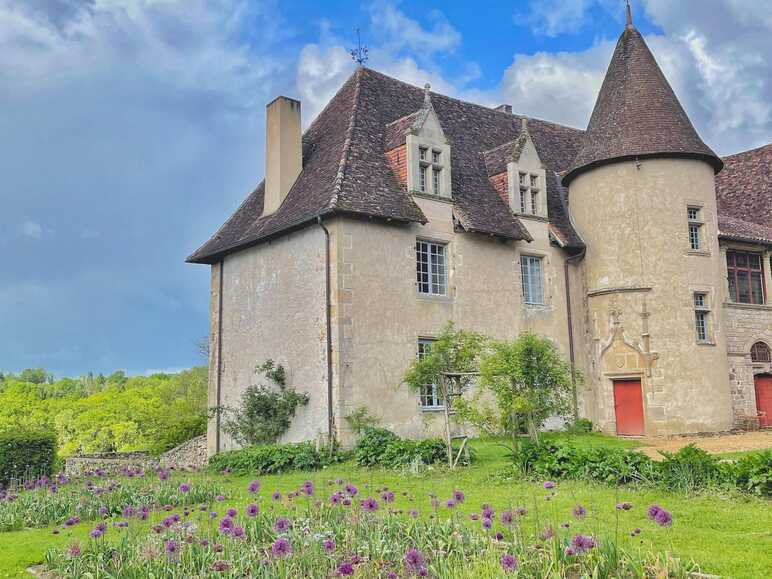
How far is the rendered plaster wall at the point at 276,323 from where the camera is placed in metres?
18.1

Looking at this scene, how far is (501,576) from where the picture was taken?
518 cm

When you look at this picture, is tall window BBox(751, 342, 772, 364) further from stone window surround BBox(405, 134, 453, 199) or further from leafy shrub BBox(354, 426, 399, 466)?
leafy shrub BBox(354, 426, 399, 466)

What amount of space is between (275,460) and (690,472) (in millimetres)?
8609

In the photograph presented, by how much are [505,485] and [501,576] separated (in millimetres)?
6563

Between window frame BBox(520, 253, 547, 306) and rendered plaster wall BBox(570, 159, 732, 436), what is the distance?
1595 mm

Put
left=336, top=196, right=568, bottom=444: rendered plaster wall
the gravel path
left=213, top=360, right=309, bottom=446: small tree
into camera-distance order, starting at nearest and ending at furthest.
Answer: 1. the gravel path
2. left=336, top=196, right=568, bottom=444: rendered plaster wall
3. left=213, top=360, right=309, bottom=446: small tree

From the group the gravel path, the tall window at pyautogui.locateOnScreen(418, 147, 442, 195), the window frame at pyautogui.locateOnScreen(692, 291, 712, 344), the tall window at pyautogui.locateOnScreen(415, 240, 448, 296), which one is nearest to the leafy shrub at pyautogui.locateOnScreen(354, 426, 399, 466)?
the tall window at pyautogui.locateOnScreen(415, 240, 448, 296)

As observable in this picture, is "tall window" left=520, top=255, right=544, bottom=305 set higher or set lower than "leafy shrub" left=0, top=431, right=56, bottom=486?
higher

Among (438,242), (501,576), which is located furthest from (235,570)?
(438,242)

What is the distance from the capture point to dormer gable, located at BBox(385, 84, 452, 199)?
63.9 feet

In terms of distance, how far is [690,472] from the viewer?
10.1 m

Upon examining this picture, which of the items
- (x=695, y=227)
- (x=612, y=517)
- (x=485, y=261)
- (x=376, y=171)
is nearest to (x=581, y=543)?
(x=612, y=517)

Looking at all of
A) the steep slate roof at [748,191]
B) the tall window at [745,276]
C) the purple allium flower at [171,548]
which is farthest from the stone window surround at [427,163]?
the purple allium flower at [171,548]

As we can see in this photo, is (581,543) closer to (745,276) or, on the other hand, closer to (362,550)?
(362,550)
